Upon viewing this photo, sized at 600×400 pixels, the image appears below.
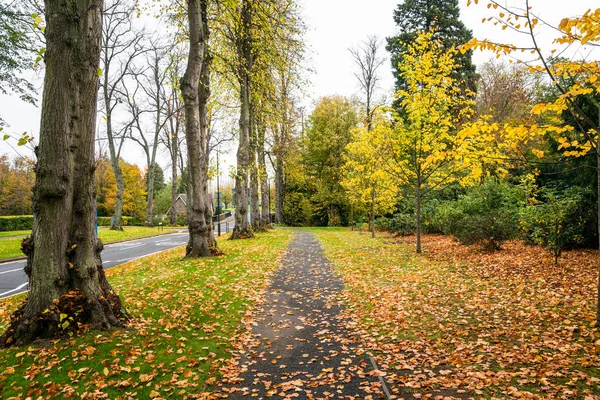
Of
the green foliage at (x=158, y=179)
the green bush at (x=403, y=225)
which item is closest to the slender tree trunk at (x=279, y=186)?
the green bush at (x=403, y=225)

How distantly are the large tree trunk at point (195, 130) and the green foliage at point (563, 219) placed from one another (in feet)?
34.7

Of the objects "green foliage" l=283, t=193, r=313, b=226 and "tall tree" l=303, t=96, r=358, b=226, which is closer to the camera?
"tall tree" l=303, t=96, r=358, b=226

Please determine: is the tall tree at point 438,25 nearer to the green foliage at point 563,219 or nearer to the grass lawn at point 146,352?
the green foliage at point 563,219

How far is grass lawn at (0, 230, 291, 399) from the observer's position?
12.7 feet

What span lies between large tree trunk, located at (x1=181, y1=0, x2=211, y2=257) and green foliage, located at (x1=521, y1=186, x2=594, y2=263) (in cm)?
1059

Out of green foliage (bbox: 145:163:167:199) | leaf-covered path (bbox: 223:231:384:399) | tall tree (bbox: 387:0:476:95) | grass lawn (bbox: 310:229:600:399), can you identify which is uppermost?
tall tree (bbox: 387:0:476:95)

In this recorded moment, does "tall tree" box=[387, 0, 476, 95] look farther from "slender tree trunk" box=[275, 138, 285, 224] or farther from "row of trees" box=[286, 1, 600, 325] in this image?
"slender tree trunk" box=[275, 138, 285, 224]

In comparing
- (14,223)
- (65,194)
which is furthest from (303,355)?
(14,223)

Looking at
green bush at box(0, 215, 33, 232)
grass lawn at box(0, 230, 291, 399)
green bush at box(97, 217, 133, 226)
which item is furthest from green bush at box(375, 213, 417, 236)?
green bush at box(97, 217, 133, 226)

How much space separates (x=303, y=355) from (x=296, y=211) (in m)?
33.8

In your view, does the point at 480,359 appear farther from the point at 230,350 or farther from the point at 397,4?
the point at 397,4

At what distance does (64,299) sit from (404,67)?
39.7 ft

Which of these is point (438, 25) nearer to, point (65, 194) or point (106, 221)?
point (65, 194)

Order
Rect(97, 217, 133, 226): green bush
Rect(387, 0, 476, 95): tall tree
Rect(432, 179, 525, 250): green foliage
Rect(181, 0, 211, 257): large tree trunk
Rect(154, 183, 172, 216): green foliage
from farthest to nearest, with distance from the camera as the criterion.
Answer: Rect(154, 183, 172, 216): green foliage, Rect(97, 217, 133, 226): green bush, Rect(387, 0, 476, 95): tall tree, Rect(432, 179, 525, 250): green foliage, Rect(181, 0, 211, 257): large tree trunk
